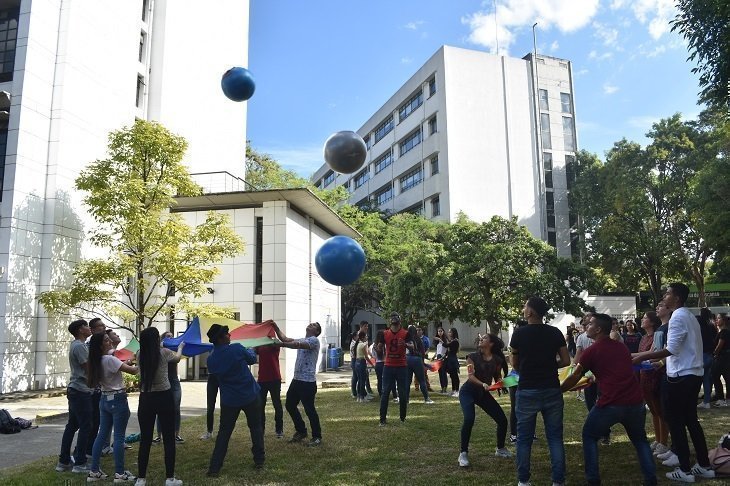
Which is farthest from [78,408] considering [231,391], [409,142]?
[409,142]

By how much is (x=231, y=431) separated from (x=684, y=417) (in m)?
4.90

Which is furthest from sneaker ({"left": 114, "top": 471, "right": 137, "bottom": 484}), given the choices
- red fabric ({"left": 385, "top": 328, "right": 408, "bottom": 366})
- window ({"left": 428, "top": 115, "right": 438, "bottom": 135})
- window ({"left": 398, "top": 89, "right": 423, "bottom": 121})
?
window ({"left": 398, "top": 89, "right": 423, "bottom": 121})

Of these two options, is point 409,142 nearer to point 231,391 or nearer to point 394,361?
point 394,361

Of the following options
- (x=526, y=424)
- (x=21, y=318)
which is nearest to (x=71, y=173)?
(x=21, y=318)

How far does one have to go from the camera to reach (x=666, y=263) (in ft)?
114

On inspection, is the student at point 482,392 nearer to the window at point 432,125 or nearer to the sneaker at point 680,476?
the sneaker at point 680,476

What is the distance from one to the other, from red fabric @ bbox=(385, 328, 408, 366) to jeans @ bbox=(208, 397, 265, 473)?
2.90m

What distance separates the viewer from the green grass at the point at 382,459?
19.5ft

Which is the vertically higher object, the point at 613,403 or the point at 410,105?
the point at 410,105

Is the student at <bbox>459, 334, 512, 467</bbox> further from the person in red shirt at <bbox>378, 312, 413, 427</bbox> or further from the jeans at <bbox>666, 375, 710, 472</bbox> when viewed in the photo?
the person in red shirt at <bbox>378, 312, 413, 427</bbox>

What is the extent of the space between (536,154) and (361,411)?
37575 millimetres

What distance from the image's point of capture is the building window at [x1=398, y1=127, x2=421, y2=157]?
46406 millimetres

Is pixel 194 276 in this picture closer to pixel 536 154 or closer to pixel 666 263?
pixel 666 263

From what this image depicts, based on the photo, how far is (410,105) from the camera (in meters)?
48.4
